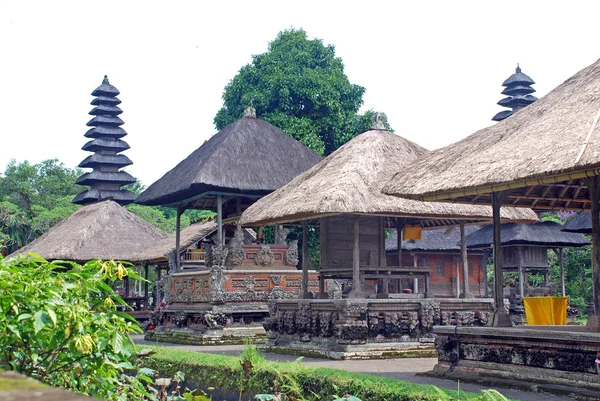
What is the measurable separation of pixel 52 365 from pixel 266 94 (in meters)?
25.1

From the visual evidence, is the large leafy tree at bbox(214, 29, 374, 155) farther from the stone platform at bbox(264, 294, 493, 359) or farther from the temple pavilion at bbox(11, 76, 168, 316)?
the stone platform at bbox(264, 294, 493, 359)

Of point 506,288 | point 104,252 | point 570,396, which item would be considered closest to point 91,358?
point 570,396

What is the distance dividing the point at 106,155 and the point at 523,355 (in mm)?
34640

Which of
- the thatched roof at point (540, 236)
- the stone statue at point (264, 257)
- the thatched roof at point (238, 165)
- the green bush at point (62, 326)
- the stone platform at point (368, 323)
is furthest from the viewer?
the thatched roof at point (540, 236)

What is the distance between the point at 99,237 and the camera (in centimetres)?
2614

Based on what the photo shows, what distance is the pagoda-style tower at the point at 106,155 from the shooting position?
129 ft

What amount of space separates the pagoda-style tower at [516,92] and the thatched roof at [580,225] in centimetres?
1524

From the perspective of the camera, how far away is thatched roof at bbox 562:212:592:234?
2134 cm

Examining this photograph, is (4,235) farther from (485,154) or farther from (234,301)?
(485,154)

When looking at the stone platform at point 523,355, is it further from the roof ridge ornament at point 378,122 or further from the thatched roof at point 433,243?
the thatched roof at point 433,243

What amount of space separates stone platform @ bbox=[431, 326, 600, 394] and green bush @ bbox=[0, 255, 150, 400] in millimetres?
4754

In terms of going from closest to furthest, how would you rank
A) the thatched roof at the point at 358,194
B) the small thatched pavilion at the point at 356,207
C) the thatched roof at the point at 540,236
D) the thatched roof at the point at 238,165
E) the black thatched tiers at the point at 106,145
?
the thatched roof at the point at 358,194 < the small thatched pavilion at the point at 356,207 < the thatched roof at the point at 238,165 < the thatched roof at the point at 540,236 < the black thatched tiers at the point at 106,145

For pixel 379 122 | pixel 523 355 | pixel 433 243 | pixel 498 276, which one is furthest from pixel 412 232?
pixel 433 243

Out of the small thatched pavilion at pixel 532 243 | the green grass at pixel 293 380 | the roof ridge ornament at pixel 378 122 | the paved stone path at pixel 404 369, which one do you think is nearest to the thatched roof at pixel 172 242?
the small thatched pavilion at pixel 532 243
